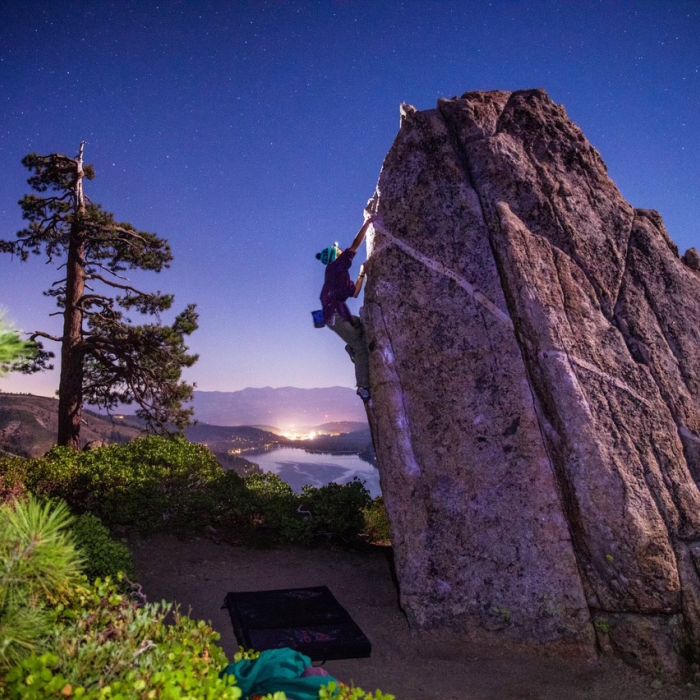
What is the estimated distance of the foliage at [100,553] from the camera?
8.46m

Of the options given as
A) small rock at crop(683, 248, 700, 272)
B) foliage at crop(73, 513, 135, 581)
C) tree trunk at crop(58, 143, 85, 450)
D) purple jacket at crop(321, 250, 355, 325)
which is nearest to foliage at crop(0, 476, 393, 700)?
foliage at crop(73, 513, 135, 581)

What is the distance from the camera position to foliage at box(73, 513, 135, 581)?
8.46m

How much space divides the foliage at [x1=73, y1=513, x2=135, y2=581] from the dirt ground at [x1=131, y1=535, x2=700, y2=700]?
1.42 metres

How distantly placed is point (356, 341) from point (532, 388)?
145 inches

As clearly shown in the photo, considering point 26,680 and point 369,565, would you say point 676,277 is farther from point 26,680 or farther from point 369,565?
point 26,680

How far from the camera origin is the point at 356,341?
10.7 metres

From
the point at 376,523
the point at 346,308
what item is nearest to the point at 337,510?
the point at 376,523

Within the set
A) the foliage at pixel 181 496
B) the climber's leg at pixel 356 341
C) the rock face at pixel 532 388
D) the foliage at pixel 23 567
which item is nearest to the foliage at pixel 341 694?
the foliage at pixel 23 567

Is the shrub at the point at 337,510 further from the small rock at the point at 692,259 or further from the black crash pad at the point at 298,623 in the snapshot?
the small rock at the point at 692,259

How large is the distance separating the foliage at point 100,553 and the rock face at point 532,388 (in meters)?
4.88

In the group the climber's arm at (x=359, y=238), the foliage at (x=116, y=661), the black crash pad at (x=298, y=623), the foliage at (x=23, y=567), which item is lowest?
the black crash pad at (x=298, y=623)

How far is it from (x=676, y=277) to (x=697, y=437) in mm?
3100

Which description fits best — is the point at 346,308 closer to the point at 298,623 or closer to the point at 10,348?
the point at 298,623

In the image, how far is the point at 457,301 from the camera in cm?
938
